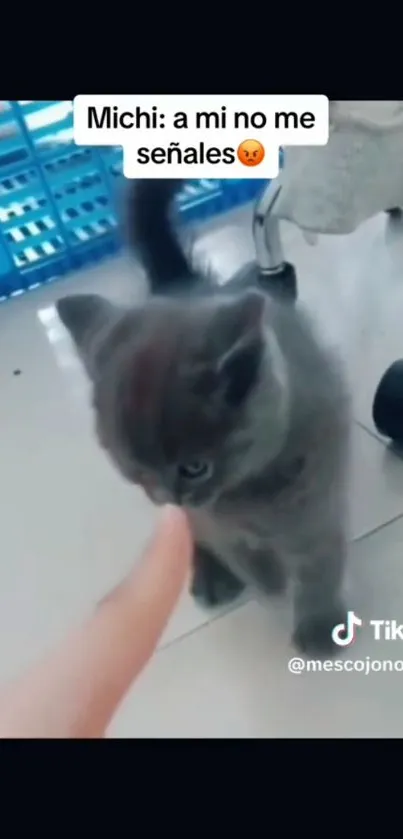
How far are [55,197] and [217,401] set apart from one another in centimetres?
26

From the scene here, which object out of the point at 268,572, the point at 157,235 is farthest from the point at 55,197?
the point at 268,572

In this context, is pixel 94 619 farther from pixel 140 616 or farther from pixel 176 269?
pixel 176 269

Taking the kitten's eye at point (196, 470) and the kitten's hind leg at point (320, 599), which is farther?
the kitten's hind leg at point (320, 599)

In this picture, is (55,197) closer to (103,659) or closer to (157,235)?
(157,235)

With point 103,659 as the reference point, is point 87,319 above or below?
above

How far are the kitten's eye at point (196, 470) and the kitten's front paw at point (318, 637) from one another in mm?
185

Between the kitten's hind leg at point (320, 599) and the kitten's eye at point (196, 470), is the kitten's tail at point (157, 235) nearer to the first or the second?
the kitten's eye at point (196, 470)

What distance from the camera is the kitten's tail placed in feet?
2.17

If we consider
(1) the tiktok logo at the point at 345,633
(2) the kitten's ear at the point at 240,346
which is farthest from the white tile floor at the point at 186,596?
(2) the kitten's ear at the point at 240,346

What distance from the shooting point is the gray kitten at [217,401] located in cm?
61

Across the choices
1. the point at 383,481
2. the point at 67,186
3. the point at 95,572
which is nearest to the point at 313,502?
the point at 383,481

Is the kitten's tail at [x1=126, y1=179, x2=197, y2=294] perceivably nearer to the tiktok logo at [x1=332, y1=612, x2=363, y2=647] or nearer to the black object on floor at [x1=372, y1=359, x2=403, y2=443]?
the black object on floor at [x1=372, y1=359, x2=403, y2=443]

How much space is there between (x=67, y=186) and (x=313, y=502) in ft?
1.04

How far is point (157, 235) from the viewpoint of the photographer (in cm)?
67
